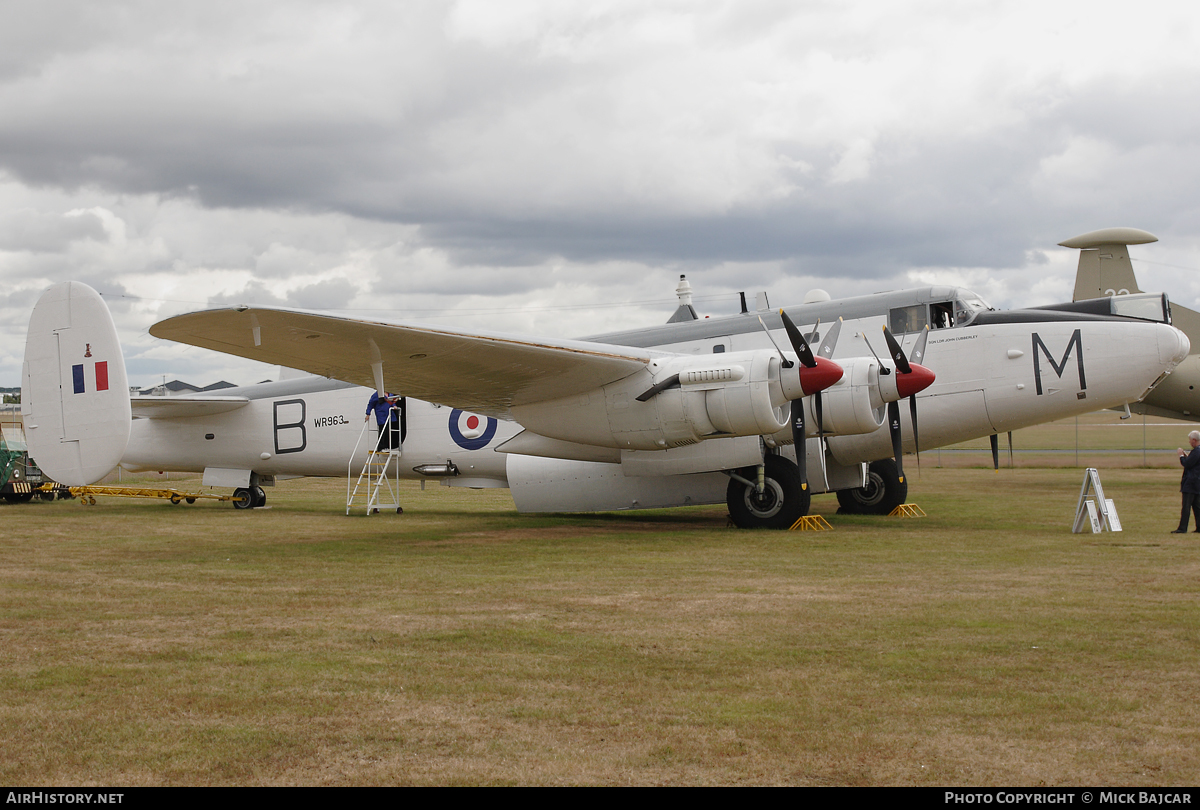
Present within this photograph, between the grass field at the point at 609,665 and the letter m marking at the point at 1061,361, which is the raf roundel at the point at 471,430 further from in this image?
the letter m marking at the point at 1061,361

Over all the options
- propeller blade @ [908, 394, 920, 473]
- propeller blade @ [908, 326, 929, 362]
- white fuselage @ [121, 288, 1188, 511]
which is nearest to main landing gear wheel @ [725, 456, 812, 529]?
Result: white fuselage @ [121, 288, 1188, 511]

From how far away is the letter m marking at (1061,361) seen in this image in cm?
1377

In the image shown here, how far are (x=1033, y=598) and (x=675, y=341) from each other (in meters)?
8.77

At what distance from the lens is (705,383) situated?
1287 centimetres

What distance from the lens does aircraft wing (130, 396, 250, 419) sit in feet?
64.2

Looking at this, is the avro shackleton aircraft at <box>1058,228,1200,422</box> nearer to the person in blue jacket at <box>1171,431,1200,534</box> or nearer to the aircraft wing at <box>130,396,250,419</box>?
the person in blue jacket at <box>1171,431,1200,534</box>

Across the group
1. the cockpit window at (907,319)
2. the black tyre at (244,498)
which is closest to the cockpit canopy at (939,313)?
the cockpit window at (907,319)

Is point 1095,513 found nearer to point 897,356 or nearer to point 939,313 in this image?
point 897,356

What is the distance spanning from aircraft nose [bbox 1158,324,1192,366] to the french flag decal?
50.3ft

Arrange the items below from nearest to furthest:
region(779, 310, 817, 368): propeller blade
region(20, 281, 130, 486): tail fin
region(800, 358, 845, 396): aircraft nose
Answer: region(779, 310, 817, 368): propeller blade → region(800, 358, 845, 396): aircraft nose → region(20, 281, 130, 486): tail fin

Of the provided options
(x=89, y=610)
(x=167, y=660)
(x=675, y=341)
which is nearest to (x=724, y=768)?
(x=167, y=660)

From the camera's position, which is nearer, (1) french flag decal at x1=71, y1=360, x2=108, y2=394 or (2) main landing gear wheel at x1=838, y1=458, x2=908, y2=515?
(1) french flag decal at x1=71, y1=360, x2=108, y2=394

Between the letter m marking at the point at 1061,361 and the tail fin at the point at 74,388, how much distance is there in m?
13.3
